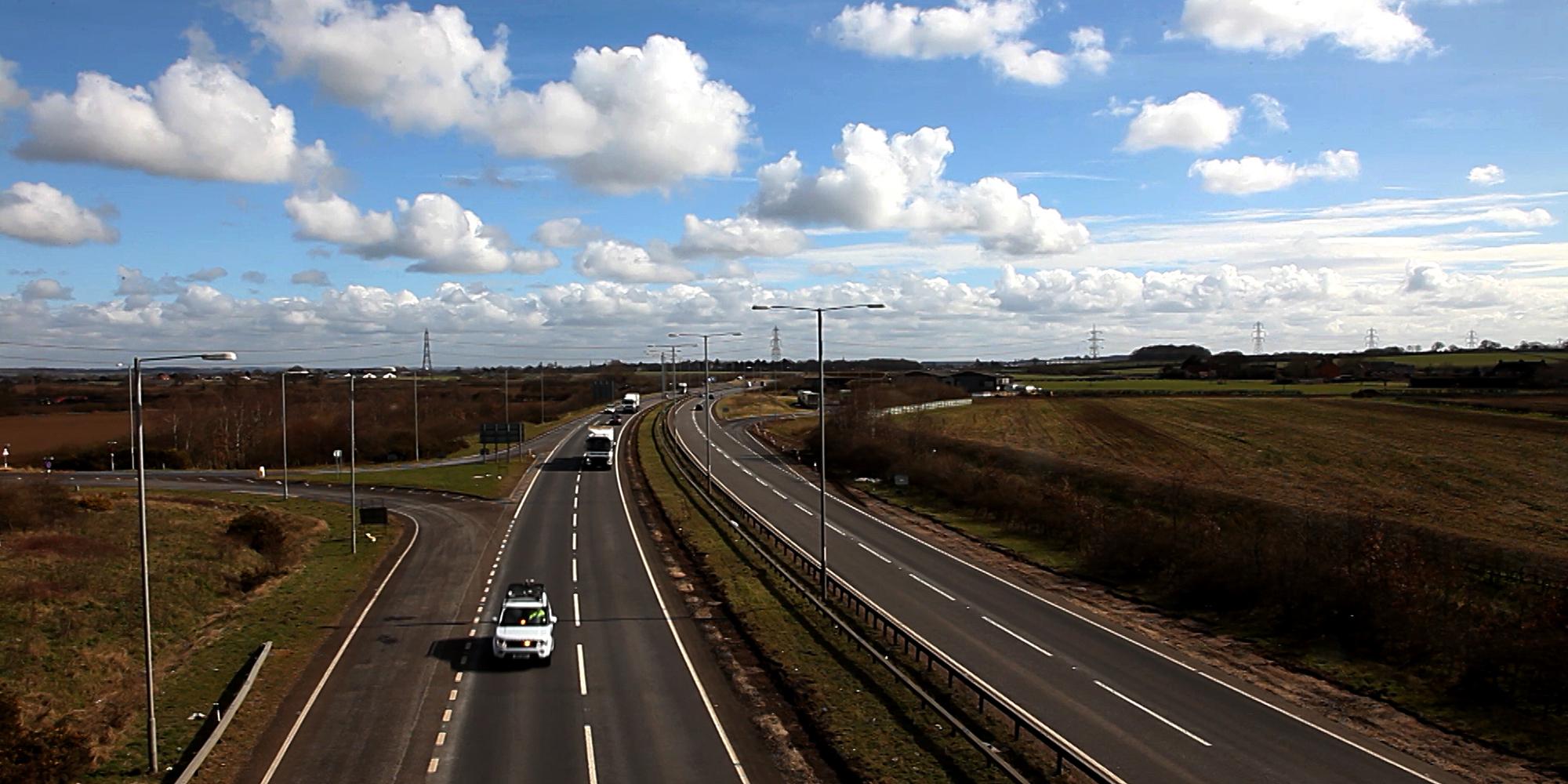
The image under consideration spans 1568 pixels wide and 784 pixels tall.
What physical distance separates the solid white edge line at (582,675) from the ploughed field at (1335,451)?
107 ft

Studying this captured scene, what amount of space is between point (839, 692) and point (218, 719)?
15618mm

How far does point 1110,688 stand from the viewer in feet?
93.7

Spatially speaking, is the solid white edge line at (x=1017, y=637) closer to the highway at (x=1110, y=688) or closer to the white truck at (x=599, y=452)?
the highway at (x=1110, y=688)

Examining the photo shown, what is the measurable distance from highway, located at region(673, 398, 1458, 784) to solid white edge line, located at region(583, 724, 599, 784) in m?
11.2

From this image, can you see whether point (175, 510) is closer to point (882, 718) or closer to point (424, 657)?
point (424, 657)

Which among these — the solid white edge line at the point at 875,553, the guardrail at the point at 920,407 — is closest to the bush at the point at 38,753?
the solid white edge line at the point at 875,553

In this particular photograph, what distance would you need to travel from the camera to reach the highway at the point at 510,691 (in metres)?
→ 22.3

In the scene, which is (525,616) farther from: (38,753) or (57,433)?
(57,433)

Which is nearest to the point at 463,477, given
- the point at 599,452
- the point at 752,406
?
the point at 599,452

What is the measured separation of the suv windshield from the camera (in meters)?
30.4

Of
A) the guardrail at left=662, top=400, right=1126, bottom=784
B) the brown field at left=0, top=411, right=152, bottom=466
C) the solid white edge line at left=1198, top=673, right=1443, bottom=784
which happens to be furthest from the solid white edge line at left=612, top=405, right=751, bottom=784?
the brown field at left=0, top=411, right=152, bottom=466

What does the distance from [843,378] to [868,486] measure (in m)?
99.4

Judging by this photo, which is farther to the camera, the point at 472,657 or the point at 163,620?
the point at 163,620

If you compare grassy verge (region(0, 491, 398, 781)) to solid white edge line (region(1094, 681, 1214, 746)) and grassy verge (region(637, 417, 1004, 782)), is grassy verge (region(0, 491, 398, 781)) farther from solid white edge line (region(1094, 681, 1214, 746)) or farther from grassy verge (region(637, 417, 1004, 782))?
solid white edge line (region(1094, 681, 1214, 746))
